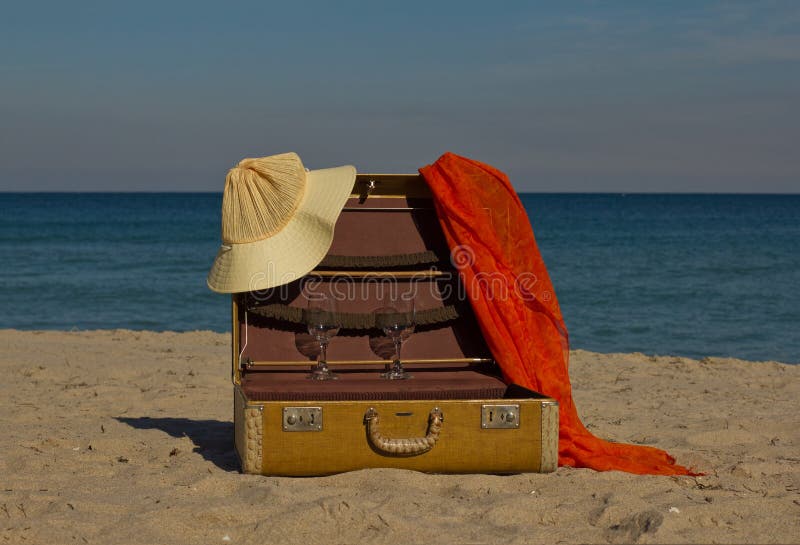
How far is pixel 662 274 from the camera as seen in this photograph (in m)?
25.3

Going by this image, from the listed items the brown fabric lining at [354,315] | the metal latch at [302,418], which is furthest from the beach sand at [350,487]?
the brown fabric lining at [354,315]

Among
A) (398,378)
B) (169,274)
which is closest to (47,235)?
(169,274)

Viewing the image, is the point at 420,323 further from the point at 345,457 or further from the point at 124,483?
the point at 124,483

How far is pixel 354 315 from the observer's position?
6.11m

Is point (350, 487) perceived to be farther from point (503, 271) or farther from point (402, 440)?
point (503, 271)

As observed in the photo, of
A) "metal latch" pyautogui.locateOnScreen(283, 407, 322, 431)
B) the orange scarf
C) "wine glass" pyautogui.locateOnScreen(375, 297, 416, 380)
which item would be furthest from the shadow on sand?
the orange scarf

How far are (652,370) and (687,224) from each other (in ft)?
150

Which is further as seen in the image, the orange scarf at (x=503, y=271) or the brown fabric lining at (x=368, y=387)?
the orange scarf at (x=503, y=271)

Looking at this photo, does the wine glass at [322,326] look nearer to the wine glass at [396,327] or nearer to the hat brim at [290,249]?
the wine glass at [396,327]

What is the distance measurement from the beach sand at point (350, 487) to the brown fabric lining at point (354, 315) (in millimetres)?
866

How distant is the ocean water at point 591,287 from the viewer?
50.7ft

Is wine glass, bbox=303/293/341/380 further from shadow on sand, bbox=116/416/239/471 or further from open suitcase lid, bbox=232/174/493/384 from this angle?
shadow on sand, bbox=116/416/239/471

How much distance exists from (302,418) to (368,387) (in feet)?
2.50

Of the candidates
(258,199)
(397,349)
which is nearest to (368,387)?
(397,349)
